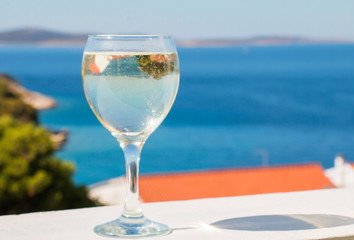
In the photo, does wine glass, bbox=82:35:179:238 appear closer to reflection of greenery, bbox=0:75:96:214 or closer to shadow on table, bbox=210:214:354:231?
shadow on table, bbox=210:214:354:231

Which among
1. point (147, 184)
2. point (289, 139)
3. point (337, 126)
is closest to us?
point (147, 184)

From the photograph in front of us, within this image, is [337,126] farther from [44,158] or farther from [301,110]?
[44,158]

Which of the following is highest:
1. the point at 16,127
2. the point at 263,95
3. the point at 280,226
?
the point at 263,95

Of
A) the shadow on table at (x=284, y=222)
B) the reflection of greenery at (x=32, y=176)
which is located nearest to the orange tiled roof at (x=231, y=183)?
the reflection of greenery at (x=32, y=176)

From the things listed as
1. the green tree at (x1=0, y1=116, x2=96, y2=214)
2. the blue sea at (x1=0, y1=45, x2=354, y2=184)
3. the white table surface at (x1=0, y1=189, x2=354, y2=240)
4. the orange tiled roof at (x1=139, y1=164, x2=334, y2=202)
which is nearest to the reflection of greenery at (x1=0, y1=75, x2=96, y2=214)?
the green tree at (x1=0, y1=116, x2=96, y2=214)

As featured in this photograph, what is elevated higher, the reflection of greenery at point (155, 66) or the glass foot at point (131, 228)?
the reflection of greenery at point (155, 66)

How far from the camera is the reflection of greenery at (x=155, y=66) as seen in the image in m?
1.20

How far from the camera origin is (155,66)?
122 centimetres

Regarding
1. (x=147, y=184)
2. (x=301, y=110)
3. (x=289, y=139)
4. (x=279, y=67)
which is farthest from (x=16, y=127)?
(x=279, y=67)

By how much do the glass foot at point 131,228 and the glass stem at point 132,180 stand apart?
1 centimetres

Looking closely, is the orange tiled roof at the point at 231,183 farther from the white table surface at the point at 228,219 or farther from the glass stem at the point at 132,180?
the glass stem at the point at 132,180

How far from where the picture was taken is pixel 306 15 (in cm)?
10294

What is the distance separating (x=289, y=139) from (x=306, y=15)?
51024 millimetres

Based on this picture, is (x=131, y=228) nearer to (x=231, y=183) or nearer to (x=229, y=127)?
(x=231, y=183)
